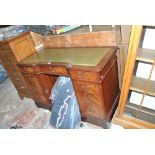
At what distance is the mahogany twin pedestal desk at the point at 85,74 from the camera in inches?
72.6

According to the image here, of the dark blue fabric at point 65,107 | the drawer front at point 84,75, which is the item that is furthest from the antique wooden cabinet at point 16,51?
the drawer front at point 84,75

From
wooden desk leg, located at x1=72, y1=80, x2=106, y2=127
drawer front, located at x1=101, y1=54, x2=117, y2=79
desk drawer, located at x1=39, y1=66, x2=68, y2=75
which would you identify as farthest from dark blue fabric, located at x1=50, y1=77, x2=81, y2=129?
drawer front, located at x1=101, y1=54, x2=117, y2=79

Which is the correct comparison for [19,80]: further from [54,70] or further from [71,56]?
[71,56]

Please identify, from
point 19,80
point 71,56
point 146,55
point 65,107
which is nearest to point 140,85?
point 146,55

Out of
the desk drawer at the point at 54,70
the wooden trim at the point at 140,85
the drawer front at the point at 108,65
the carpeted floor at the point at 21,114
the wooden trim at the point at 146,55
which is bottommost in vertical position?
the carpeted floor at the point at 21,114

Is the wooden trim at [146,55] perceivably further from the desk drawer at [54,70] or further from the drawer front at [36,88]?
the drawer front at [36,88]

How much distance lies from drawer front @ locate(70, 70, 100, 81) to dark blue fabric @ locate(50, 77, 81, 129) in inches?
13.2

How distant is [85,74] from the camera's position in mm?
1845

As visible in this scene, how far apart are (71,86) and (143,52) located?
3.33ft

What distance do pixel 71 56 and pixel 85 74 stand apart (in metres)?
0.42
